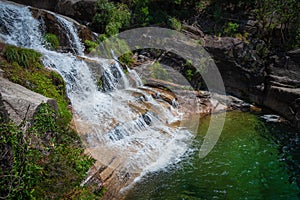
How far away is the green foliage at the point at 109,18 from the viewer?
13.0 meters

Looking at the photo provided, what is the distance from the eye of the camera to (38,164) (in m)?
Answer: 3.72

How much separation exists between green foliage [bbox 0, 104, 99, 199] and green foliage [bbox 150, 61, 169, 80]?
776 centimetres

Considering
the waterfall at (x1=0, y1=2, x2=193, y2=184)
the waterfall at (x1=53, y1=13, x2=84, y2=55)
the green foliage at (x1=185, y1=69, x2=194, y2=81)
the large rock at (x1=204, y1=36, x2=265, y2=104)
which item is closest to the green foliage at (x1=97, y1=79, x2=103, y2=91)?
the waterfall at (x1=0, y1=2, x2=193, y2=184)

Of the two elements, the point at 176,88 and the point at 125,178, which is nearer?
the point at 125,178

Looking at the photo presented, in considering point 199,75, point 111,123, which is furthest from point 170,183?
point 199,75

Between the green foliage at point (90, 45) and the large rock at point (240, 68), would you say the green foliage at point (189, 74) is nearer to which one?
the large rock at point (240, 68)

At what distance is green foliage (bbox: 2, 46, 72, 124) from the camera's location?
664 centimetres

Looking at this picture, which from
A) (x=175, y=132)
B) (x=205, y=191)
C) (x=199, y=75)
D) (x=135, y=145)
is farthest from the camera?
(x=199, y=75)

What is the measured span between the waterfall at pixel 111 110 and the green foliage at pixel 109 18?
2202 millimetres

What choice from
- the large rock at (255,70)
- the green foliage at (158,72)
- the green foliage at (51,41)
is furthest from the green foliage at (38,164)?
the large rock at (255,70)

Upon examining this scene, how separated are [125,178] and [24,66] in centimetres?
438

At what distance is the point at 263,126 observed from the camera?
32.0 ft

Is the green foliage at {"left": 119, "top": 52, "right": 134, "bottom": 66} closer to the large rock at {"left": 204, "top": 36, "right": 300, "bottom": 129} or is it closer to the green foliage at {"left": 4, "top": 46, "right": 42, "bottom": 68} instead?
the large rock at {"left": 204, "top": 36, "right": 300, "bottom": 129}

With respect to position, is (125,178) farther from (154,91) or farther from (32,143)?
(154,91)
